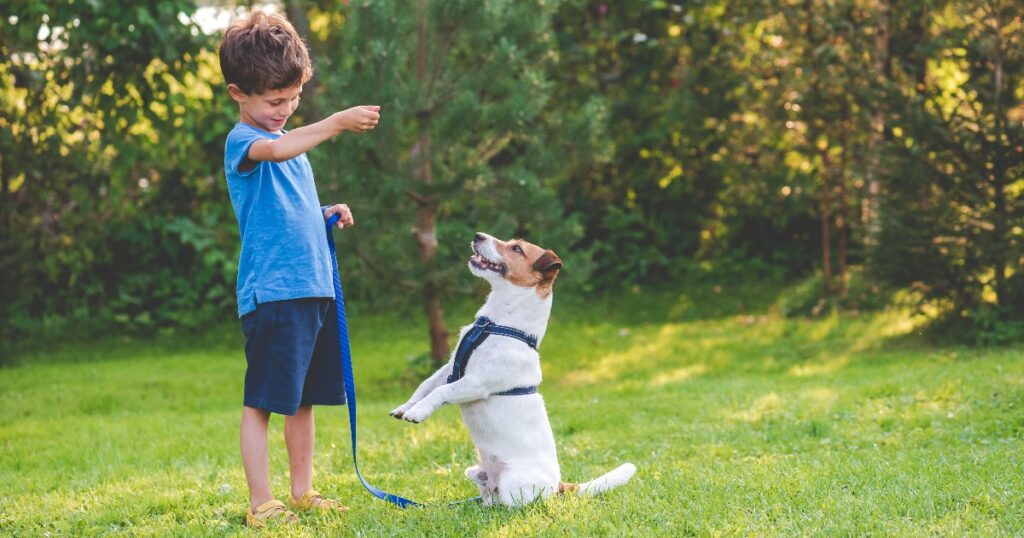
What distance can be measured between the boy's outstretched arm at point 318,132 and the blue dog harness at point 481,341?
92 cm

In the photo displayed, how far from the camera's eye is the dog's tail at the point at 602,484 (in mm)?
4152

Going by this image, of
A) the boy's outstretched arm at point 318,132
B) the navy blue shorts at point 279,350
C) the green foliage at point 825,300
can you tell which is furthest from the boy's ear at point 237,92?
the green foliage at point 825,300

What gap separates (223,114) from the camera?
1033 cm

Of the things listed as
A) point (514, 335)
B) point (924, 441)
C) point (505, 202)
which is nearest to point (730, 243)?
point (505, 202)

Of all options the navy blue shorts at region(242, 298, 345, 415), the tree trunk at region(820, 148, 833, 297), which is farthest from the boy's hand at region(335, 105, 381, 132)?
the tree trunk at region(820, 148, 833, 297)

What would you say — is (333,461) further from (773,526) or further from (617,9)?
(617,9)

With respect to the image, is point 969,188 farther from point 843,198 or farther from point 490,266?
point 490,266

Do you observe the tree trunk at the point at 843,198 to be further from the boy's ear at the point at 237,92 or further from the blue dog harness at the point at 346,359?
the boy's ear at the point at 237,92

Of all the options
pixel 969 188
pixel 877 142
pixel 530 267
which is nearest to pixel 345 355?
pixel 530 267

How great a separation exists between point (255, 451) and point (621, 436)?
257cm

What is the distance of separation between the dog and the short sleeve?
95cm

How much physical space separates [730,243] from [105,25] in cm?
794

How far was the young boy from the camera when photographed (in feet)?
12.3

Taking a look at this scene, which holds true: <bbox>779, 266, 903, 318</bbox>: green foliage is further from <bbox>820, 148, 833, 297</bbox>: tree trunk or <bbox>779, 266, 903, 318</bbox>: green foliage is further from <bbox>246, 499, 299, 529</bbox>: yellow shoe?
<bbox>246, 499, 299, 529</bbox>: yellow shoe
